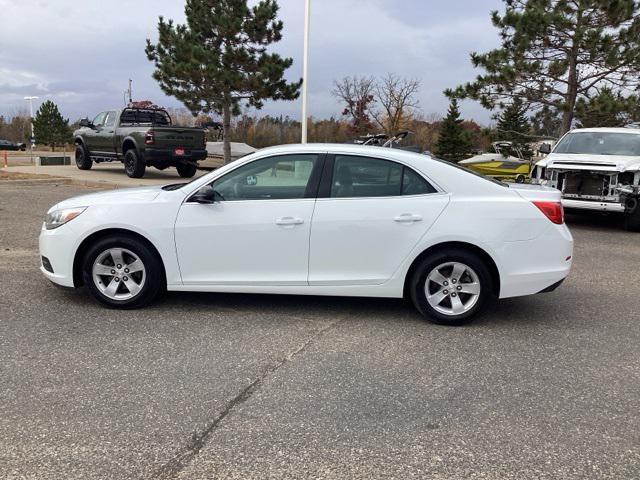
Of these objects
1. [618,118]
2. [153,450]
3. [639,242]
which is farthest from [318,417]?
[618,118]

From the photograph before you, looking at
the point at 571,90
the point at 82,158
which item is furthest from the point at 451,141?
the point at 82,158

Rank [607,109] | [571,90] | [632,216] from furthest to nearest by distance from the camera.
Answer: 1. [571,90]
2. [607,109]
3. [632,216]

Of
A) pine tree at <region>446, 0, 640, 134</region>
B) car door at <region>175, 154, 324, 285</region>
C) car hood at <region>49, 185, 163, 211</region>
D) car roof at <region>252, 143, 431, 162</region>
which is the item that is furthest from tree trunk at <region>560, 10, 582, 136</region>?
car hood at <region>49, 185, 163, 211</region>

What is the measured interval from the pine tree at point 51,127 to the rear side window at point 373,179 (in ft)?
174

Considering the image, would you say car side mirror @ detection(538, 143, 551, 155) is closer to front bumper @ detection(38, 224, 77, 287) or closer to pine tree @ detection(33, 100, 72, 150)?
front bumper @ detection(38, 224, 77, 287)

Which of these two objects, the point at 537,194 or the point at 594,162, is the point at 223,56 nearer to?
the point at 594,162

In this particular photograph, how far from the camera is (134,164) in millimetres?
16906

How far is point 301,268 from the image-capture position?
4.80 m

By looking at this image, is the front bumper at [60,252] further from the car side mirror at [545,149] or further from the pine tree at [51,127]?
the pine tree at [51,127]

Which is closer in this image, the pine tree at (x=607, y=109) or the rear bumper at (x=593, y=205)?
the rear bumper at (x=593, y=205)

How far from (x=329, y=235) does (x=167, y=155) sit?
1281 cm

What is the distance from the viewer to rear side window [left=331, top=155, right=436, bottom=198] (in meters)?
4.82

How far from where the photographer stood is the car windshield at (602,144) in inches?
435

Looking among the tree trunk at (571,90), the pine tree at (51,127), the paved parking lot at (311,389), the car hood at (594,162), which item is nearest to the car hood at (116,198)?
the paved parking lot at (311,389)
